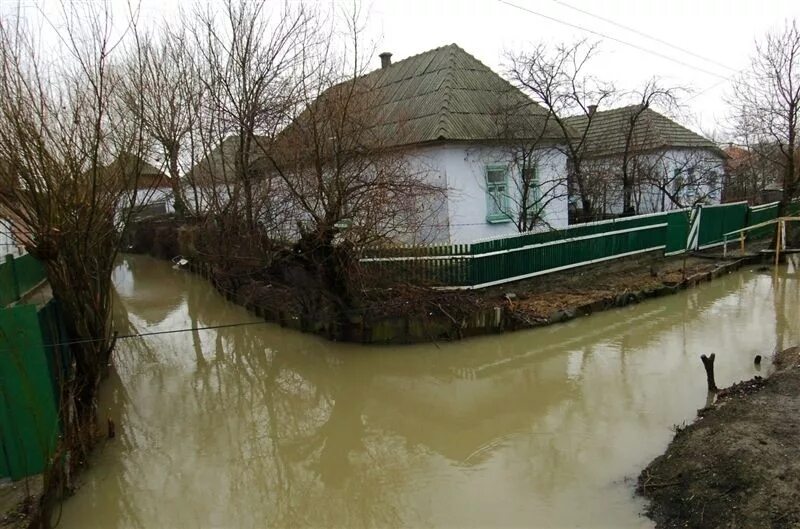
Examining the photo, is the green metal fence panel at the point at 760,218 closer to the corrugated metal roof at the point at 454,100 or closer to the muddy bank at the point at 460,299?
the muddy bank at the point at 460,299

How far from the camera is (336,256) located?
920 centimetres

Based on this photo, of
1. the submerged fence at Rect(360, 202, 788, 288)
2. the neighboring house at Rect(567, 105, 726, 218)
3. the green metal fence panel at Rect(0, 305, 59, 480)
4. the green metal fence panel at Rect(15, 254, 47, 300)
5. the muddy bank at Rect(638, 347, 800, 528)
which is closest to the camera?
the muddy bank at Rect(638, 347, 800, 528)

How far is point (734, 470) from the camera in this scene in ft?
13.5

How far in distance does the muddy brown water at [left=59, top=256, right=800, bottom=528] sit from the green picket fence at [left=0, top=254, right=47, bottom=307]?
6.46 feet

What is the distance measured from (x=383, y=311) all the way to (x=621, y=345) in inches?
160

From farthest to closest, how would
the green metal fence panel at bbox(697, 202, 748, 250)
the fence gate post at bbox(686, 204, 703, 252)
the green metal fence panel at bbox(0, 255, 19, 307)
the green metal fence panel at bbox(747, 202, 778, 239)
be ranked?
the green metal fence panel at bbox(747, 202, 778, 239)
the green metal fence panel at bbox(697, 202, 748, 250)
the fence gate post at bbox(686, 204, 703, 252)
the green metal fence panel at bbox(0, 255, 19, 307)

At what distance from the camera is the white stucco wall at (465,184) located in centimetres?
1276

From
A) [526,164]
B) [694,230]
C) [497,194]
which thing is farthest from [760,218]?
[497,194]

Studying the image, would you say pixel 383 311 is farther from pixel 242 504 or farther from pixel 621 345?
pixel 242 504

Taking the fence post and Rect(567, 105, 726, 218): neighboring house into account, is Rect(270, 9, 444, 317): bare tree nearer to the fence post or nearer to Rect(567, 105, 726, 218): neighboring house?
the fence post

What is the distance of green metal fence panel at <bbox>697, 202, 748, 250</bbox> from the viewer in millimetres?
15781

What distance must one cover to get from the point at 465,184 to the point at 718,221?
29.3ft

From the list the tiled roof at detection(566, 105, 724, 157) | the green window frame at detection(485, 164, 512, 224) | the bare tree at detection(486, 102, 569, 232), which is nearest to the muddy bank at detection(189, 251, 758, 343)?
the bare tree at detection(486, 102, 569, 232)

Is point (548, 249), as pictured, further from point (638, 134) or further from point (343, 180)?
point (638, 134)
